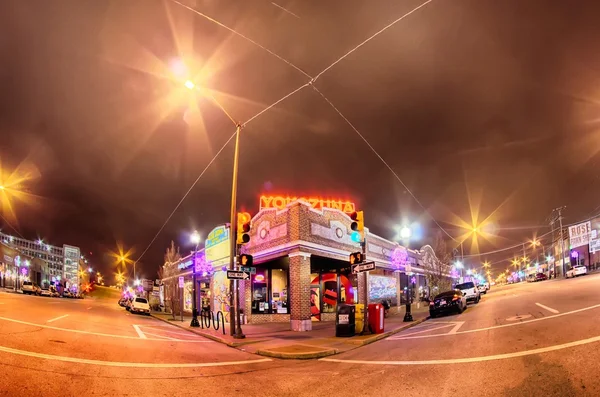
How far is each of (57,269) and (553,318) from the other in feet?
684

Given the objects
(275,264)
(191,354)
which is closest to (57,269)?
(275,264)

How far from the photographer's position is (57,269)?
7072 inches

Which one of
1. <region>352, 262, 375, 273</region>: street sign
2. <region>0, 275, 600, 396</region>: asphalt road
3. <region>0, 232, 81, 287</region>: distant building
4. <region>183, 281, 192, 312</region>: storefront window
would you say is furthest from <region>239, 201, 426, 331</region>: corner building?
<region>0, 232, 81, 287</region>: distant building

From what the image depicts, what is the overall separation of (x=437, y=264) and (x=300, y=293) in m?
30.2

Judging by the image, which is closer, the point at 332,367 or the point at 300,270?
the point at 332,367

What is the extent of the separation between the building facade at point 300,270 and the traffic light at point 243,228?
5.07 ft

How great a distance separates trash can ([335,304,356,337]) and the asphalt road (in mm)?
3370

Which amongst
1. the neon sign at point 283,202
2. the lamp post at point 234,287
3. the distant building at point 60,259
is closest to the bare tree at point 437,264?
the neon sign at point 283,202

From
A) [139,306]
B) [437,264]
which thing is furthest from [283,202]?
[437,264]

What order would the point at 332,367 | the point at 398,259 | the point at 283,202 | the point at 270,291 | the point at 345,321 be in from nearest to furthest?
the point at 332,367 < the point at 345,321 < the point at 283,202 < the point at 270,291 < the point at 398,259

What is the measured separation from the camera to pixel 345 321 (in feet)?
52.2

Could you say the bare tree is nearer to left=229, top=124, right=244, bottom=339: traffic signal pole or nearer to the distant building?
left=229, top=124, right=244, bottom=339: traffic signal pole

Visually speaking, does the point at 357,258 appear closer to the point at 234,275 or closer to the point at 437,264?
the point at 234,275

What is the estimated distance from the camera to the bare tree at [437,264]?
4153cm
